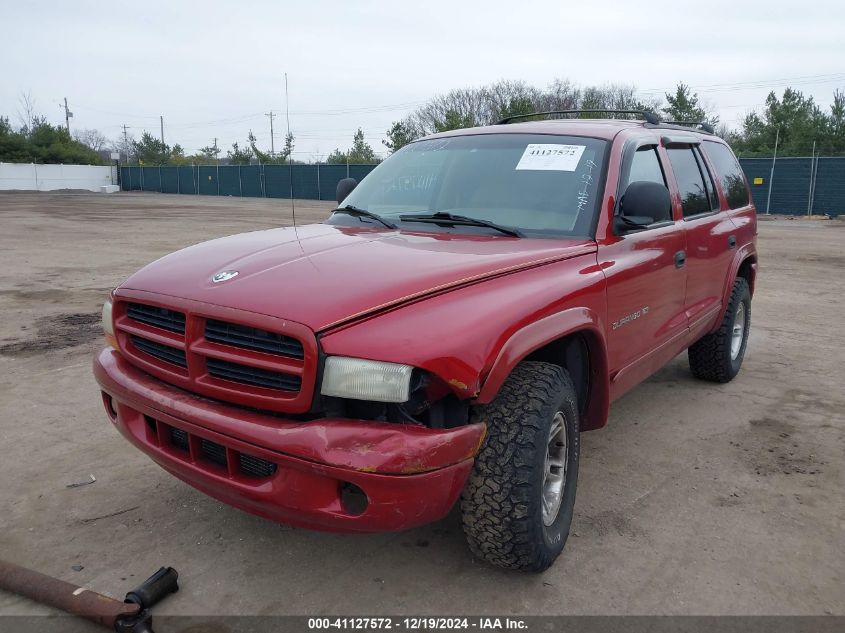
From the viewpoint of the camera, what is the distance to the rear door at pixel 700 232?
4.18m

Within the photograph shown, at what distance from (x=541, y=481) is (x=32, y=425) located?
3.26 m

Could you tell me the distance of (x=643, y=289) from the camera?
11.5 ft

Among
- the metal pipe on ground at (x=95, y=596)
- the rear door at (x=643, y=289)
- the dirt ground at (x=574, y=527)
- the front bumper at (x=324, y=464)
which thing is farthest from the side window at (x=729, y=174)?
the metal pipe on ground at (x=95, y=596)

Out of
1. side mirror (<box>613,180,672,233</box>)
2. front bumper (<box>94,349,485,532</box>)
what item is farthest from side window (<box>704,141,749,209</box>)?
front bumper (<box>94,349,485,532</box>)

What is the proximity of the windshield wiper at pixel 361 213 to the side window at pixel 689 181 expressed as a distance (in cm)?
182

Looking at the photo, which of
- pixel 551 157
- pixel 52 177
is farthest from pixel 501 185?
pixel 52 177

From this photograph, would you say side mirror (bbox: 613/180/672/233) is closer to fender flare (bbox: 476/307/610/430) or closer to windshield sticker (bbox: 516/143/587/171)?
windshield sticker (bbox: 516/143/587/171)

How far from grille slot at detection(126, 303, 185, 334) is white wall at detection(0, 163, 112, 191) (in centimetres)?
5816

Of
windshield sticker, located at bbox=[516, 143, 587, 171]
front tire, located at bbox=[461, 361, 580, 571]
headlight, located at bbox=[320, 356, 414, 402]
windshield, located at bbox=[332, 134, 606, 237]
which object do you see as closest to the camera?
headlight, located at bbox=[320, 356, 414, 402]

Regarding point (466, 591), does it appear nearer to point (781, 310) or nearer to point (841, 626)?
point (841, 626)

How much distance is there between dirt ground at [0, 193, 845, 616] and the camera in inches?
103

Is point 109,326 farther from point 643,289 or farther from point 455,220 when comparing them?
point 643,289

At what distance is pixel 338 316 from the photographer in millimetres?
2252

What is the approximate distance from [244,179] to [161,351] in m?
47.3
